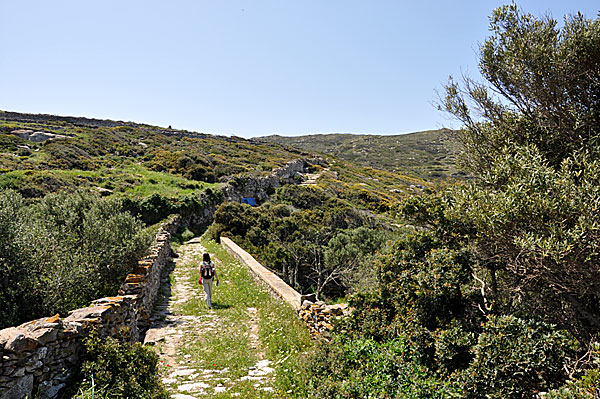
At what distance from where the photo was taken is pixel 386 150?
12350 cm

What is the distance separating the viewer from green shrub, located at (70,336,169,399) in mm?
4491

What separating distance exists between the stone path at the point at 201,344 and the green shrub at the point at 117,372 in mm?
584

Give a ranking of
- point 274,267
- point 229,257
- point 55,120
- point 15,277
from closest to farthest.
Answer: point 15,277, point 229,257, point 274,267, point 55,120

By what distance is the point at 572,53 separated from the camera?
5.88 meters

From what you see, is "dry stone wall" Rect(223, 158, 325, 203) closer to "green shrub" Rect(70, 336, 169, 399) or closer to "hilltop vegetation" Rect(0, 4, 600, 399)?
"hilltop vegetation" Rect(0, 4, 600, 399)

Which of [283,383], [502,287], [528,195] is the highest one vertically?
[528,195]

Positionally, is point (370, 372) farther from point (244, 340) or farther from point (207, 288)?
point (207, 288)

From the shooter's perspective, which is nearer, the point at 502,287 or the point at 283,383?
the point at 283,383

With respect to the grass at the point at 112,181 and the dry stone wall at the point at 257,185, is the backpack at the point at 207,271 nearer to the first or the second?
the grass at the point at 112,181

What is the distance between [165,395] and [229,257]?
483 inches

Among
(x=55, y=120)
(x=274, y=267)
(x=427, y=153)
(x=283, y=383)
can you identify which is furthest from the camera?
(x=427, y=153)

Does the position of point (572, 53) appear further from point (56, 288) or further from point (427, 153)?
point (427, 153)

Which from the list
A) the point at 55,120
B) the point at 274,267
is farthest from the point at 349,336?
the point at 55,120

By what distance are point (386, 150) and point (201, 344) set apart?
402 ft
